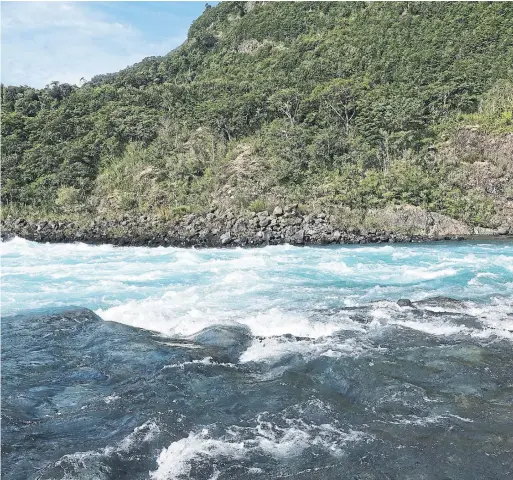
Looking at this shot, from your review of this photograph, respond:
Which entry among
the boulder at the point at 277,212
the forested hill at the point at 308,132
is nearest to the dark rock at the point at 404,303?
the forested hill at the point at 308,132

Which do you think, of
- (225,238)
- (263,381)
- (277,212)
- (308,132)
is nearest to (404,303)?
(263,381)

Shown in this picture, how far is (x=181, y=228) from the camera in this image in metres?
38.0

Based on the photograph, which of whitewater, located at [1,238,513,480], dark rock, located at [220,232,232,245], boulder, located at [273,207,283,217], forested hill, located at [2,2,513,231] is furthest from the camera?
forested hill, located at [2,2,513,231]

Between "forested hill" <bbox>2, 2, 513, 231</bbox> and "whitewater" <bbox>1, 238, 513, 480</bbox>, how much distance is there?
74.5ft

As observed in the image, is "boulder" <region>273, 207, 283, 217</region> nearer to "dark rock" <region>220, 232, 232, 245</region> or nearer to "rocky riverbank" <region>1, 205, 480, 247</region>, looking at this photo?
"rocky riverbank" <region>1, 205, 480, 247</region>

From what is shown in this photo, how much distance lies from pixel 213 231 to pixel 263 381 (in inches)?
1062

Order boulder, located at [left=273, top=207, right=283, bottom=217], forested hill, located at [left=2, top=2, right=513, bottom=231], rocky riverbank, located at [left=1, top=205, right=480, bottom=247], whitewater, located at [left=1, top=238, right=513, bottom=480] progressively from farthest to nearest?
forested hill, located at [left=2, top=2, right=513, bottom=231] < boulder, located at [left=273, top=207, right=283, bottom=217] < rocky riverbank, located at [left=1, top=205, right=480, bottom=247] < whitewater, located at [left=1, top=238, right=513, bottom=480]

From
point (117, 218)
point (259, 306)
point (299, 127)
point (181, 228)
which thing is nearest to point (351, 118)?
point (299, 127)

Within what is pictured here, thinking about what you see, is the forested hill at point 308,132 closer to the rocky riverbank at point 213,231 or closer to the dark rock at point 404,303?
the rocky riverbank at point 213,231

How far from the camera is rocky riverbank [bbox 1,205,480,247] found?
33406mm

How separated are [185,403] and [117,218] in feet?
119

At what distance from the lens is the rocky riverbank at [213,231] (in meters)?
33.4

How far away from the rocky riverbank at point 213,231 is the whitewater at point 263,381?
1360 cm

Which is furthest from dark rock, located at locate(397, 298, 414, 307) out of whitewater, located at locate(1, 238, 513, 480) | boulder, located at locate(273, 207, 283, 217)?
boulder, located at locate(273, 207, 283, 217)
